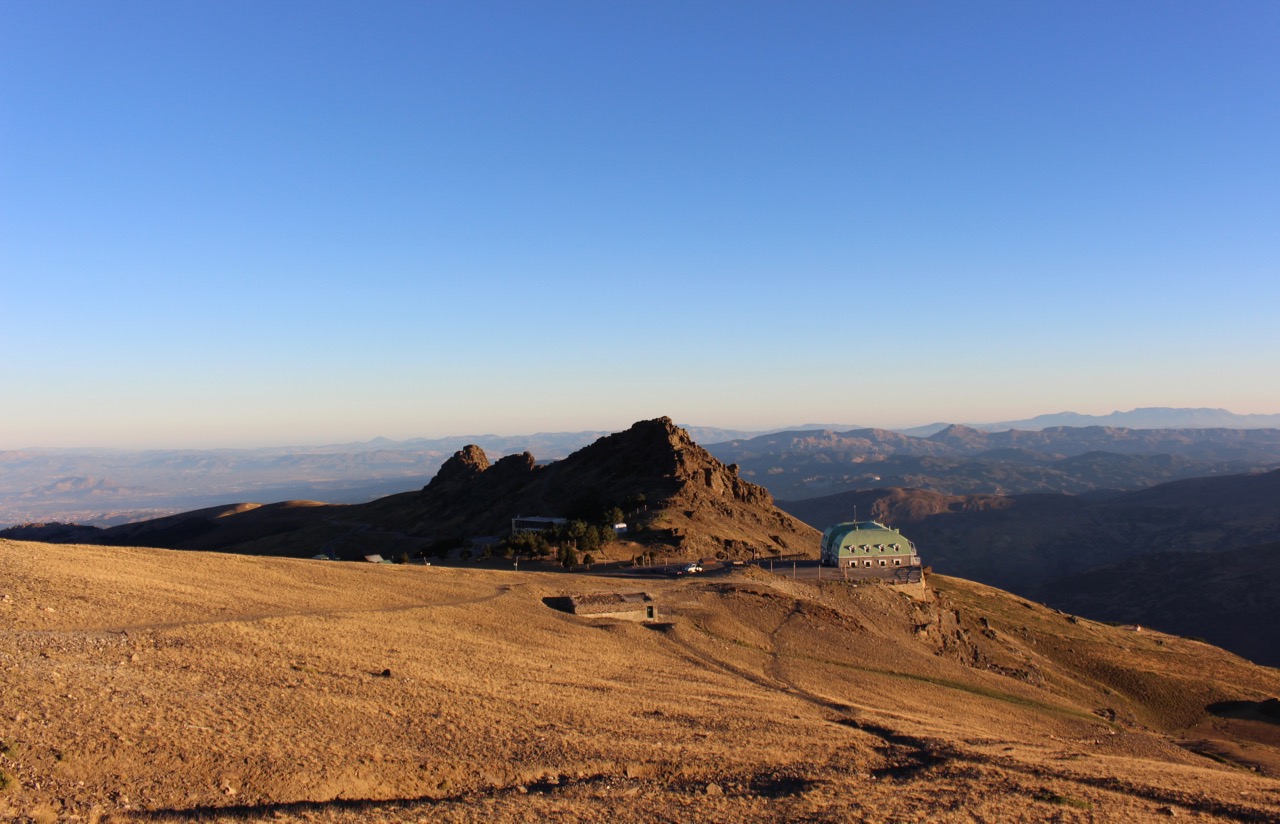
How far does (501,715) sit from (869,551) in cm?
4761

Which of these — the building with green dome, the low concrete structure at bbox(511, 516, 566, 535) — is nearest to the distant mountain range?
the low concrete structure at bbox(511, 516, 566, 535)

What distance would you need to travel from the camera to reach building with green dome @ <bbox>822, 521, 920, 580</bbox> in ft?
207

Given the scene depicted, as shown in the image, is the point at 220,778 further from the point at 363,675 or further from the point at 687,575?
the point at 687,575

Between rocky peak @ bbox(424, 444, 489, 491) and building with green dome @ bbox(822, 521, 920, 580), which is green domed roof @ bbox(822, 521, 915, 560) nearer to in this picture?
building with green dome @ bbox(822, 521, 920, 580)

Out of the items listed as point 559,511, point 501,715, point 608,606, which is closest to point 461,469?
point 559,511

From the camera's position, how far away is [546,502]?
94250 mm

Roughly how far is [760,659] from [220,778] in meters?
28.6

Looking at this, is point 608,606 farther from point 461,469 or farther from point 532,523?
point 461,469

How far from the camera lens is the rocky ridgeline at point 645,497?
78062 mm

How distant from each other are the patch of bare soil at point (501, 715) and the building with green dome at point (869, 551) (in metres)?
15.4

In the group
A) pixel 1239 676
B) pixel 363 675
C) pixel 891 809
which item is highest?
pixel 363 675

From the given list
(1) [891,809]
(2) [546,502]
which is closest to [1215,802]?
(1) [891,809]

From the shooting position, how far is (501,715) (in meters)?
22.8

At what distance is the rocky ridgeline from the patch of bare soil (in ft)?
97.5
